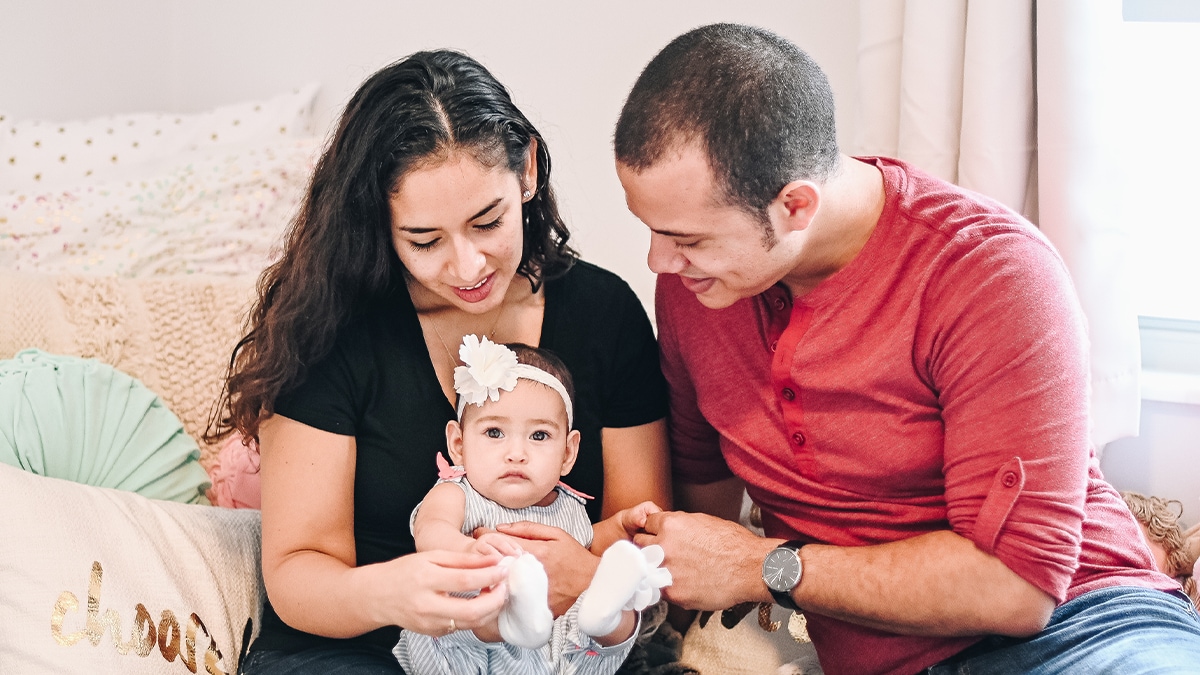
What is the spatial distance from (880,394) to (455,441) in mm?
648

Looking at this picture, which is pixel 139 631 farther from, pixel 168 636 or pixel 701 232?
pixel 701 232

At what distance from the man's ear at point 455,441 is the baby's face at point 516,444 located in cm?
4

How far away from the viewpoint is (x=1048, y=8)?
5.70 ft

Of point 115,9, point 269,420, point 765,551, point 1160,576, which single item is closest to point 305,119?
point 115,9

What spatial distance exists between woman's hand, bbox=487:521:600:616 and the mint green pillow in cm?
71

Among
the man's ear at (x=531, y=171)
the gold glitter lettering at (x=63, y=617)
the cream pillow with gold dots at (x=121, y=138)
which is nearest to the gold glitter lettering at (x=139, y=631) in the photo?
the gold glitter lettering at (x=63, y=617)

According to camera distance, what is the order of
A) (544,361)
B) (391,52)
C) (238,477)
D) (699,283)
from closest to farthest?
(699,283) < (544,361) < (238,477) < (391,52)

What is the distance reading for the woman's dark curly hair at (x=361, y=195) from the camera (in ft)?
4.93

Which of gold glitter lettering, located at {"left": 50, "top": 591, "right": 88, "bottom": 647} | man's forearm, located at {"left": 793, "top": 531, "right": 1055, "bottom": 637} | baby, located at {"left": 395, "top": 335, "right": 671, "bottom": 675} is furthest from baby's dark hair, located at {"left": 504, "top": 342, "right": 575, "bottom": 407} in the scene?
gold glitter lettering, located at {"left": 50, "top": 591, "right": 88, "bottom": 647}

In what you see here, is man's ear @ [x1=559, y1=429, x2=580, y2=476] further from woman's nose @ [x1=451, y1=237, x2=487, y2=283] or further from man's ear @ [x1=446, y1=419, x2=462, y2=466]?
woman's nose @ [x1=451, y1=237, x2=487, y2=283]

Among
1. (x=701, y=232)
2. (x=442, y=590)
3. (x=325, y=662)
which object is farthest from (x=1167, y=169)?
(x=325, y=662)

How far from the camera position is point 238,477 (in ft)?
6.31

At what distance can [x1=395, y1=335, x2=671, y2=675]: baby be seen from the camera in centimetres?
147

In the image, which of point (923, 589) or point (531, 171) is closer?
point (923, 589)
